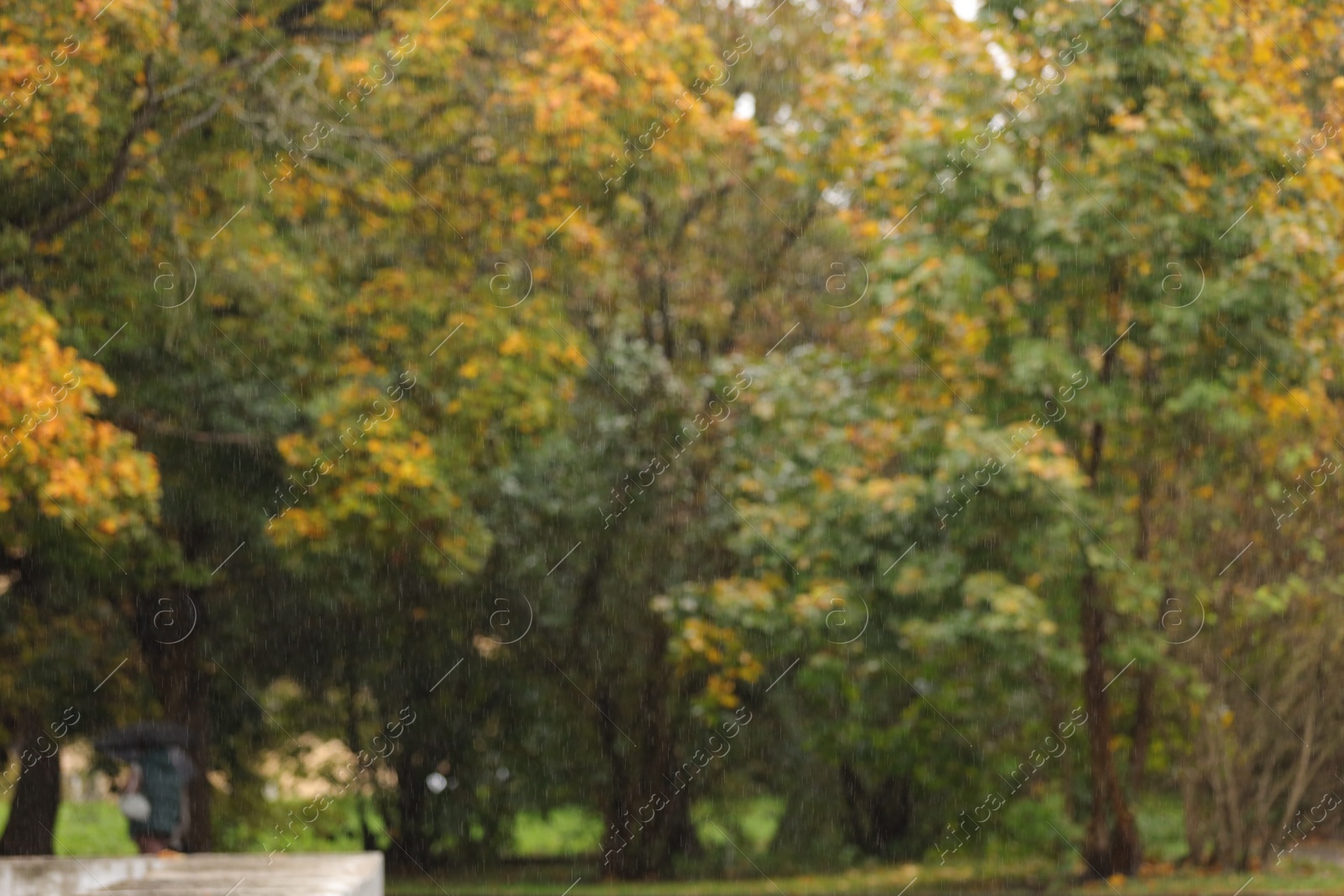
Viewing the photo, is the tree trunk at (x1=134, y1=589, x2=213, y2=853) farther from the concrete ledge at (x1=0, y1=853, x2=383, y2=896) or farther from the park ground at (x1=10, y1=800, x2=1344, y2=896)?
the concrete ledge at (x1=0, y1=853, x2=383, y2=896)

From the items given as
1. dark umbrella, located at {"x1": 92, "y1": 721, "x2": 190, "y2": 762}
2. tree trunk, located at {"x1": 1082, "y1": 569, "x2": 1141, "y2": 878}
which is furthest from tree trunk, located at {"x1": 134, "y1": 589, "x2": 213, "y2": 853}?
tree trunk, located at {"x1": 1082, "y1": 569, "x2": 1141, "y2": 878}

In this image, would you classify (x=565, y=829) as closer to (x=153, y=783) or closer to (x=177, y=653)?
(x=177, y=653)

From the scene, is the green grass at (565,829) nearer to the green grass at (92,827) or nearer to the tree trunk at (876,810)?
the tree trunk at (876,810)

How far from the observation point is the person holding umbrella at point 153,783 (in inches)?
430

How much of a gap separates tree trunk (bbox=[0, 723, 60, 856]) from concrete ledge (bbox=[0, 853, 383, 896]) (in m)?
9.90

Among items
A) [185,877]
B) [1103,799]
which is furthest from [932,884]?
[185,877]

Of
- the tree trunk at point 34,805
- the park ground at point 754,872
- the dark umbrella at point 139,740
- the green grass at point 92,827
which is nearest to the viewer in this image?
the dark umbrella at point 139,740

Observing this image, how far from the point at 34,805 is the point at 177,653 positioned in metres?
2.15

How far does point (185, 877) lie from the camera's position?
820cm

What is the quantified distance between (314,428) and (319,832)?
805 centimetres

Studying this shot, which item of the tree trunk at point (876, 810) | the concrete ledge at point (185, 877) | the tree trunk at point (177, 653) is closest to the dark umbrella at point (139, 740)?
the concrete ledge at point (185, 877)

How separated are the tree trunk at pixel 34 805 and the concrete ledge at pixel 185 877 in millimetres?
9903

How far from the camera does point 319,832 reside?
857 inches

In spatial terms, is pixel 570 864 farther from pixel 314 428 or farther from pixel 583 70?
pixel 583 70
